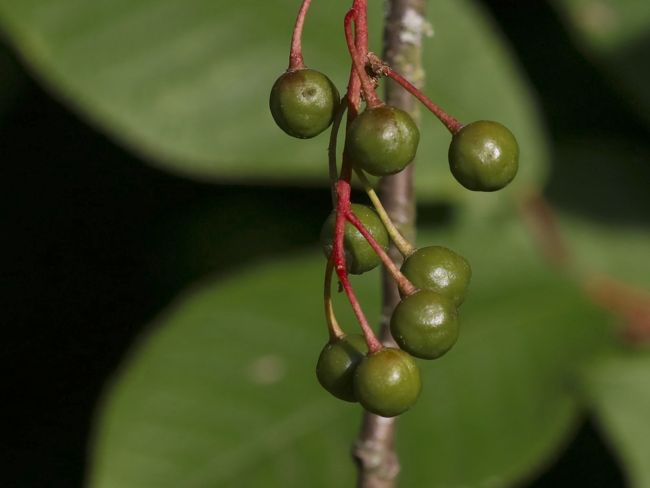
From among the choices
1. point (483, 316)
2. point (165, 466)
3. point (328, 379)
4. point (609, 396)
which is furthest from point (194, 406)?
point (328, 379)

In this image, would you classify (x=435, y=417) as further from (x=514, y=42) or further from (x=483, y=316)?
(x=514, y=42)

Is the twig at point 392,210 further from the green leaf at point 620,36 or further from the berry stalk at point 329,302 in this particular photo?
the green leaf at point 620,36

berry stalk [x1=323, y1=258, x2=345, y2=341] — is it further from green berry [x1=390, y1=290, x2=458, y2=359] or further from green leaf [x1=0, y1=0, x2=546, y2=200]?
green leaf [x1=0, y1=0, x2=546, y2=200]

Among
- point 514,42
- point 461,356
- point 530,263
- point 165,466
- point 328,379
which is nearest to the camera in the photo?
point 328,379

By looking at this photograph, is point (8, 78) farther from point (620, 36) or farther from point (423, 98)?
point (423, 98)

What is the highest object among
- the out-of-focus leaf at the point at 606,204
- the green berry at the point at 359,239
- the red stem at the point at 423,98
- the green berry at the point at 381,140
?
the out-of-focus leaf at the point at 606,204

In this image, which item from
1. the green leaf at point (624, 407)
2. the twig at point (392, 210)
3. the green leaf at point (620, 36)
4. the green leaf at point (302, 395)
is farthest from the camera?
the green leaf at point (620, 36)

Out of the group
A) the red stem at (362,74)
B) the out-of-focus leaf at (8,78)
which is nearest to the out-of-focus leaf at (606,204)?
the out-of-focus leaf at (8,78)
